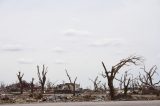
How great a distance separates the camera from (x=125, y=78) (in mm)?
63969

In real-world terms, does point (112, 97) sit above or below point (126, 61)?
below

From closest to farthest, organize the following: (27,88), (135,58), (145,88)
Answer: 1. (135,58)
2. (145,88)
3. (27,88)

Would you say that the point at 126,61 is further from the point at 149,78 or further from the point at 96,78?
the point at 96,78

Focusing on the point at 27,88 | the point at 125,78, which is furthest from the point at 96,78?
the point at 27,88

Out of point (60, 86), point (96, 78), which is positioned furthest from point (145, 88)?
point (60, 86)

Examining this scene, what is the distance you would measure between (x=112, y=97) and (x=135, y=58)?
6.58 m

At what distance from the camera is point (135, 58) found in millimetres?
46188

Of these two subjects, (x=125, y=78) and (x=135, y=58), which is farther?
(x=125, y=78)

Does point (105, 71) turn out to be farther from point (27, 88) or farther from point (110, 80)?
point (27, 88)

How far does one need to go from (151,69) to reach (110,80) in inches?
833

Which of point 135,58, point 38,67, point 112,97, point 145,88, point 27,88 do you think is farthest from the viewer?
point 27,88

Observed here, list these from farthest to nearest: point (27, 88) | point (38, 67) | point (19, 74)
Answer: point (27, 88), point (19, 74), point (38, 67)

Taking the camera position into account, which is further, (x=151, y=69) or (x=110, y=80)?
(x=151, y=69)

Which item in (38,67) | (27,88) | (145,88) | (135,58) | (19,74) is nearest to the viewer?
(135,58)
